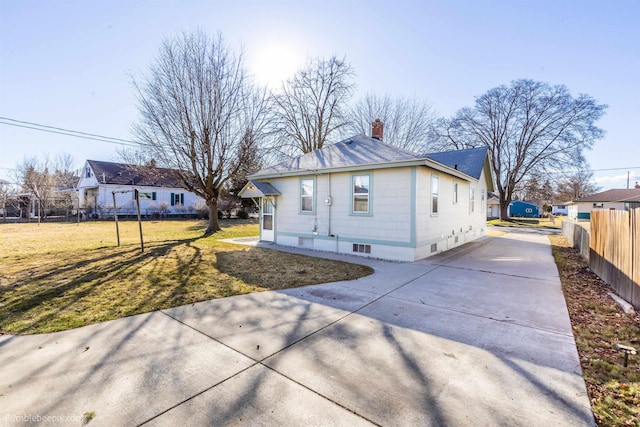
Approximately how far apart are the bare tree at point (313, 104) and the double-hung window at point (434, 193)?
48.8 feet

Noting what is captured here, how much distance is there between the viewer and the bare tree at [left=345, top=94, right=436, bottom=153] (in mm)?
26359

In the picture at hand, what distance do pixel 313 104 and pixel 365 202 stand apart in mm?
17184

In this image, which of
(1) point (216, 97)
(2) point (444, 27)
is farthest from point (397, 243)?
(1) point (216, 97)

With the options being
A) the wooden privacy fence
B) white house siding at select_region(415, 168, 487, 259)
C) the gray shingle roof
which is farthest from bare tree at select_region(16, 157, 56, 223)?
the wooden privacy fence

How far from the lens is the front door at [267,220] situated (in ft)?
41.4

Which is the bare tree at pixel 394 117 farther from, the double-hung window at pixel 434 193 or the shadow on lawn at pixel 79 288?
the shadow on lawn at pixel 79 288

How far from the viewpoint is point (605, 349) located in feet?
10.8

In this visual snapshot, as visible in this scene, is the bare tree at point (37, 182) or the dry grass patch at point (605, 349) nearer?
the dry grass patch at point (605, 349)

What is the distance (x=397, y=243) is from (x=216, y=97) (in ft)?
39.5

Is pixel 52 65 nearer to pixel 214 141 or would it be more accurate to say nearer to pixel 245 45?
pixel 214 141

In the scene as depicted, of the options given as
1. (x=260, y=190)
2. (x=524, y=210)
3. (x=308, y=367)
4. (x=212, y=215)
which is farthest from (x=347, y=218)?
(x=524, y=210)

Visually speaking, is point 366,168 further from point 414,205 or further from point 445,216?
point 445,216

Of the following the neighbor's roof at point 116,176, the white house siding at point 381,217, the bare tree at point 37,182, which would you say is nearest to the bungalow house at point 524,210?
the white house siding at point 381,217

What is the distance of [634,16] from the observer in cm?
916
